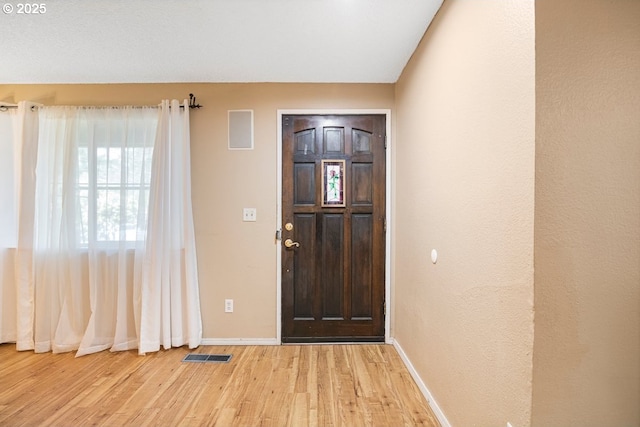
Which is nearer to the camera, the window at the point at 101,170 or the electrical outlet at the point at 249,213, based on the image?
the window at the point at 101,170

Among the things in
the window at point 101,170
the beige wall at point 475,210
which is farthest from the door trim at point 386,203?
the window at point 101,170

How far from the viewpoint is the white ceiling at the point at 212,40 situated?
190cm

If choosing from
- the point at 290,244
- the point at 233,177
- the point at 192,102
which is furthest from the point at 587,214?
the point at 192,102

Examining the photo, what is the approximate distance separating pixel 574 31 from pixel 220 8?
68.1 inches

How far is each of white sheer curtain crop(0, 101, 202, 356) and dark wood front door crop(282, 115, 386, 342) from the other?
87 centimetres

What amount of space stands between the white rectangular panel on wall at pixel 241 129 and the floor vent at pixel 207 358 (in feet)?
5.84

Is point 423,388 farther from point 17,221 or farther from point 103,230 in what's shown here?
point 17,221

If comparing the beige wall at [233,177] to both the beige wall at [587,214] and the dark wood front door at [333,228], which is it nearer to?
the dark wood front door at [333,228]

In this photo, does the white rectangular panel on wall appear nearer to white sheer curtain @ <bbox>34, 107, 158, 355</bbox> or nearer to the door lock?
white sheer curtain @ <bbox>34, 107, 158, 355</bbox>

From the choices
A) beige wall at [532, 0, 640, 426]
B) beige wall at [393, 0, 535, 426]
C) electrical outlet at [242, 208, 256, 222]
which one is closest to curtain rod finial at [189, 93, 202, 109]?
electrical outlet at [242, 208, 256, 222]

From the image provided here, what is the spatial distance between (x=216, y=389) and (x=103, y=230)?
1681 mm

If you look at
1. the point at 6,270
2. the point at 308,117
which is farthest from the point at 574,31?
the point at 6,270

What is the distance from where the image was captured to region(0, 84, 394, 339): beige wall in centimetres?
294

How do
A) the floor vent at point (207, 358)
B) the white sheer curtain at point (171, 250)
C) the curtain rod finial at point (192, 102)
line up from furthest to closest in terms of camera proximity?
the curtain rod finial at point (192, 102)
the white sheer curtain at point (171, 250)
the floor vent at point (207, 358)
